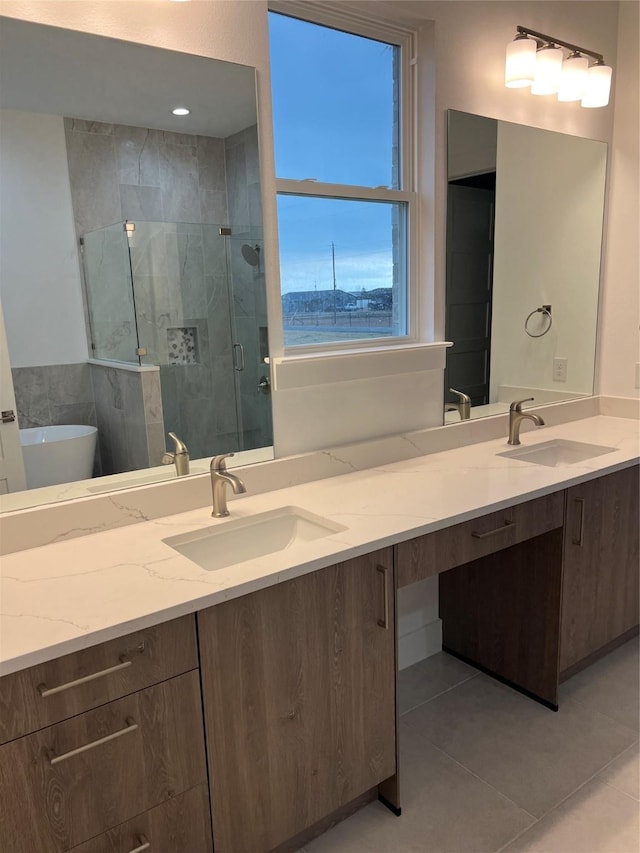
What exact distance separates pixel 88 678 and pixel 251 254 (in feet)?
4.01

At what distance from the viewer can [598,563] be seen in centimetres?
219

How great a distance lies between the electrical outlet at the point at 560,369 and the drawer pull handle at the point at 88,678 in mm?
2259

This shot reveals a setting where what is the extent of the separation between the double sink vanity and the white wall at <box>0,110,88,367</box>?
522 mm

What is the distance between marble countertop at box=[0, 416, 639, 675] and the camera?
1134 millimetres

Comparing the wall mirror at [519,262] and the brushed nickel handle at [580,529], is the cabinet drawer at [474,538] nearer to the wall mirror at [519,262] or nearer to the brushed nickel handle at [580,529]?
the brushed nickel handle at [580,529]

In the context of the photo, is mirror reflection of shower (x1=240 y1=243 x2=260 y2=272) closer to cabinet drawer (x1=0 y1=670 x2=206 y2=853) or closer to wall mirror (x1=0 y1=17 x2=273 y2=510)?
wall mirror (x1=0 y1=17 x2=273 y2=510)

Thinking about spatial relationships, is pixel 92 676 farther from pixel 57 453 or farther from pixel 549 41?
pixel 549 41

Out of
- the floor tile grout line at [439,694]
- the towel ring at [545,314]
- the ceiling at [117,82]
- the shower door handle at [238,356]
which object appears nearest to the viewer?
the ceiling at [117,82]

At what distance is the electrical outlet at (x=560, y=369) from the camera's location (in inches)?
110

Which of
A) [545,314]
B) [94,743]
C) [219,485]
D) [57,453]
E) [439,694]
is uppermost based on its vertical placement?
[545,314]

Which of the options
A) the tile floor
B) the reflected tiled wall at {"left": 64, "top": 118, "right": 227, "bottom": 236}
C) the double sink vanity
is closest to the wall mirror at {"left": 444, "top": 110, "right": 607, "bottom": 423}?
the double sink vanity

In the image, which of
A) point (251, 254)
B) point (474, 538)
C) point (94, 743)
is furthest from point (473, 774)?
point (251, 254)

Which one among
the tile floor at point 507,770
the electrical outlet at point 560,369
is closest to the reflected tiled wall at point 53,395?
the tile floor at point 507,770

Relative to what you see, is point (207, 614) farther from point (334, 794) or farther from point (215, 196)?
point (215, 196)
